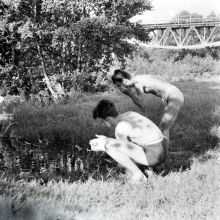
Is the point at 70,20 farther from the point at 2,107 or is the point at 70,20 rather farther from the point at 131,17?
the point at 2,107

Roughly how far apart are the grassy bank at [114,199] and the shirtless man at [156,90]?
4.10ft

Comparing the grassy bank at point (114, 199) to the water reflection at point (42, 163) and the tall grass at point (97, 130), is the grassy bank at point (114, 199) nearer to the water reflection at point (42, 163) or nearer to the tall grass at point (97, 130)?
the water reflection at point (42, 163)

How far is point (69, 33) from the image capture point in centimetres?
1577

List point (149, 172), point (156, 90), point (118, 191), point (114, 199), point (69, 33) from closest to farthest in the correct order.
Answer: point (114, 199), point (118, 191), point (149, 172), point (156, 90), point (69, 33)

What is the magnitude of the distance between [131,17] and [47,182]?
1428 centimetres

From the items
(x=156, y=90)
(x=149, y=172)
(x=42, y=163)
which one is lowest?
(x=42, y=163)

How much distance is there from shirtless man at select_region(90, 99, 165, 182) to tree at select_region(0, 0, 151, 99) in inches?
438

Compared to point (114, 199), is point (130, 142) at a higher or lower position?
higher

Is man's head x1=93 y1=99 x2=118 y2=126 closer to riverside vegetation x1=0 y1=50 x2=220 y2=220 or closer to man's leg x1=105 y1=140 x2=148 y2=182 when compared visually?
man's leg x1=105 y1=140 x2=148 y2=182

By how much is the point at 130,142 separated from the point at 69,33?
11.6m

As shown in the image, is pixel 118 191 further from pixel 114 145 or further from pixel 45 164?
Answer: pixel 45 164

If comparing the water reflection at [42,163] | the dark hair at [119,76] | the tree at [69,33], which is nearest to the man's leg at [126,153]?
the water reflection at [42,163]

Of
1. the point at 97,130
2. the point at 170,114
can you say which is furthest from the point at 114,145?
the point at 97,130

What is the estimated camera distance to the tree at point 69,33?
15766mm
